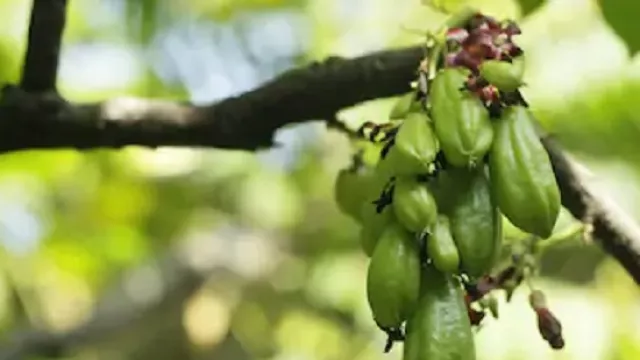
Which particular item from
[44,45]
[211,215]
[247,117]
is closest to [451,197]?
[247,117]

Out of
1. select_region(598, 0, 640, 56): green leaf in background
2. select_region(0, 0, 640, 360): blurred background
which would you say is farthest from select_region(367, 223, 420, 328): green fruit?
select_region(0, 0, 640, 360): blurred background

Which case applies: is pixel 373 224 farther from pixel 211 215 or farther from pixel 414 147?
pixel 211 215

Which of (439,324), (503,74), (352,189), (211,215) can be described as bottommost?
(211,215)

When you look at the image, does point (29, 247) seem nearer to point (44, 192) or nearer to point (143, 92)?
point (44, 192)

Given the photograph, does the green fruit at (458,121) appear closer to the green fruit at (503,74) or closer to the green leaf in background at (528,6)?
the green fruit at (503,74)

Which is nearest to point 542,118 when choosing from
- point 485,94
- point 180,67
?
point 180,67

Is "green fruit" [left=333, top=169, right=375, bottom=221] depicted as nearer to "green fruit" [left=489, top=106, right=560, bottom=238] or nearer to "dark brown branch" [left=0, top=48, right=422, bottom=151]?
"dark brown branch" [left=0, top=48, right=422, bottom=151]
